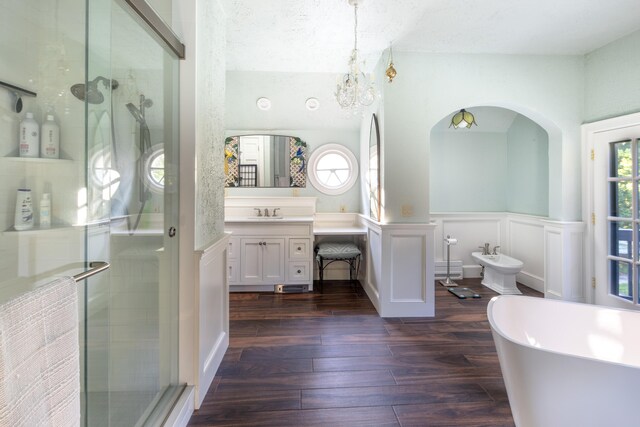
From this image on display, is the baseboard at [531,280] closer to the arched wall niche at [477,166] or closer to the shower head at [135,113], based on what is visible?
the arched wall niche at [477,166]

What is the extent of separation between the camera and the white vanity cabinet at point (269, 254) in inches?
136

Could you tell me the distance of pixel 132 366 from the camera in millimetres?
1251

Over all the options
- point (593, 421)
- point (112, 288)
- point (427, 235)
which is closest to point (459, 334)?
point (427, 235)

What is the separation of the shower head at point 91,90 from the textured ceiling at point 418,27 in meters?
1.41

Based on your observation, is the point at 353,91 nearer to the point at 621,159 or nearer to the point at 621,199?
the point at 621,159

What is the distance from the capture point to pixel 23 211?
32.5 inches

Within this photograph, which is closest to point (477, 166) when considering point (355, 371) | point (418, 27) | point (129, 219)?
point (418, 27)

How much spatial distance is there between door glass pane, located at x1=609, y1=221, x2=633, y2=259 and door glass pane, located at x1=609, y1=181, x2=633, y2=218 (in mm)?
90

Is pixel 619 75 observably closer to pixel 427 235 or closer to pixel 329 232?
pixel 427 235

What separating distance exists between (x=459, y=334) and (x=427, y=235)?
0.90 meters

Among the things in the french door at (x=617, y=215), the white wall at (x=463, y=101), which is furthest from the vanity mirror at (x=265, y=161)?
the french door at (x=617, y=215)

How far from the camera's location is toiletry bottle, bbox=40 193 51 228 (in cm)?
88

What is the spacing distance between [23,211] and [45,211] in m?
0.06

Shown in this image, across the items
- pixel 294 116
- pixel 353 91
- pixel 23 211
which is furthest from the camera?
pixel 294 116
